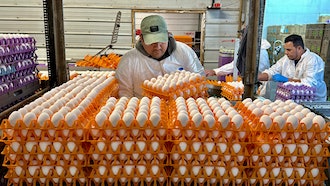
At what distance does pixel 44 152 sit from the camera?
1.25 metres

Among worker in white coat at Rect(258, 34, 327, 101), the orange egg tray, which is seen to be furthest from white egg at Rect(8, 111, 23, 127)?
the orange egg tray

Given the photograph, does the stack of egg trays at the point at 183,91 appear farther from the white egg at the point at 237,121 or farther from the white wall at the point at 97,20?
the white wall at the point at 97,20

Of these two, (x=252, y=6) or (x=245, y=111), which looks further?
(x=252, y=6)

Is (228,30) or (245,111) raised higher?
(228,30)

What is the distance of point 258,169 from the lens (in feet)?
4.29

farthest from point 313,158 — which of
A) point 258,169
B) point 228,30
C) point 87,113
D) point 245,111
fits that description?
point 228,30

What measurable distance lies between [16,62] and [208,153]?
173 cm

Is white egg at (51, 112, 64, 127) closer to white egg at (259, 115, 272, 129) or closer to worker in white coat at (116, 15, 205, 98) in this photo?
white egg at (259, 115, 272, 129)

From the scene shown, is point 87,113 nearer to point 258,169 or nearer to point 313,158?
point 258,169

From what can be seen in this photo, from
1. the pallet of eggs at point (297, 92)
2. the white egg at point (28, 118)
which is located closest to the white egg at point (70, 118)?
the white egg at point (28, 118)

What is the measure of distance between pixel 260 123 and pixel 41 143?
924 mm

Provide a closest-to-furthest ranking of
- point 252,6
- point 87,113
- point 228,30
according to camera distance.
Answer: point 87,113 < point 252,6 < point 228,30

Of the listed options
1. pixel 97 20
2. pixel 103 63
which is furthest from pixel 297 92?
pixel 97 20

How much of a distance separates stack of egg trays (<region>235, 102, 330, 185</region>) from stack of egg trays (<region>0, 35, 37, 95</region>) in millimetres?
1732
